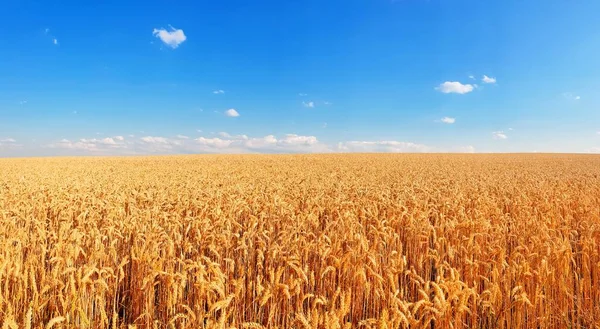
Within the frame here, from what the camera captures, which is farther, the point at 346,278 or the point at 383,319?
the point at 346,278

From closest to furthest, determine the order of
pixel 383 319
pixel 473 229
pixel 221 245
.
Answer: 1. pixel 383 319
2. pixel 221 245
3. pixel 473 229

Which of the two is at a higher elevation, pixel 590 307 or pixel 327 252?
pixel 327 252

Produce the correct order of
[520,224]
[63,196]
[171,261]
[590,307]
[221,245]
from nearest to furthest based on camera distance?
1. [590,307]
2. [171,261]
3. [221,245]
4. [520,224]
5. [63,196]

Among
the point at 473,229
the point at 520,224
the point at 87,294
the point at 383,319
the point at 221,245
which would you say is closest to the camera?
the point at 383,319

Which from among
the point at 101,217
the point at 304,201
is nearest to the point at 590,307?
the point at 304,201

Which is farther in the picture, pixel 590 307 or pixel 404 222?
pixel 404 222

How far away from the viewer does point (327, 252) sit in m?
4.02

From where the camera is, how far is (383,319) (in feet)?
7.49

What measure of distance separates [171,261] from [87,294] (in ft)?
3.16

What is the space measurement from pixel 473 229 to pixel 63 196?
9930 mm

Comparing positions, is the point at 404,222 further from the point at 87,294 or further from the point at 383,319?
the point at 87,294

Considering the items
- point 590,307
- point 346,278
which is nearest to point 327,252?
point 346,278

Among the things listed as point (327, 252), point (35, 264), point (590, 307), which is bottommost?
point (590, 307)

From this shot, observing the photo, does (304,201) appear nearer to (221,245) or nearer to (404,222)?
(404,222)
